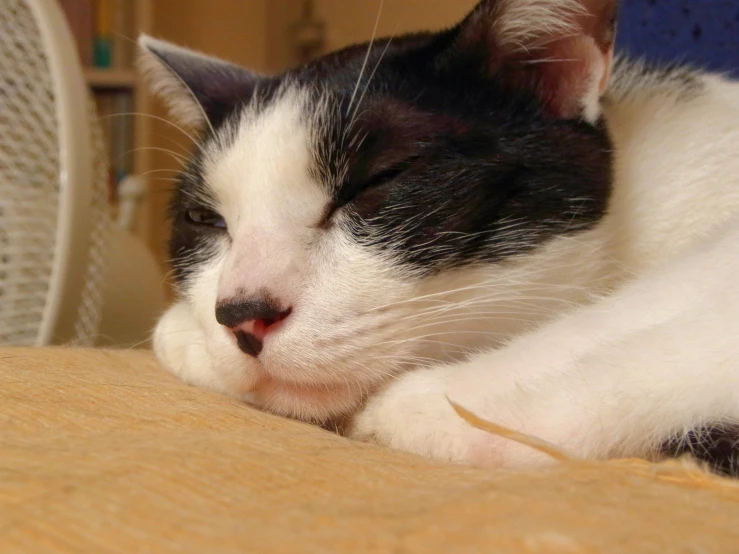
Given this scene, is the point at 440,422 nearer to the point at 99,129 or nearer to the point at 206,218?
the point at 206,218

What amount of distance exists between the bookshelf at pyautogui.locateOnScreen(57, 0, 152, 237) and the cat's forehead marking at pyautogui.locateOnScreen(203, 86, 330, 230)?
5.50ft

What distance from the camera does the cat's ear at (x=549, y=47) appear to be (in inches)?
29.4

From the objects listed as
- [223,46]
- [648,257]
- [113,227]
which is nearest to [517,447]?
[648,257]

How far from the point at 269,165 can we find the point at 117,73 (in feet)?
6.54

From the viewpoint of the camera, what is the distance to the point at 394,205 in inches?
26.5

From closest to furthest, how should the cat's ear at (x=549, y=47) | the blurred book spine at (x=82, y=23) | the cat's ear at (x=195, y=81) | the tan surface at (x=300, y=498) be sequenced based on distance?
the tan surface at (x=300, y=498) < the cat's ear at (x=549, y=47) < the cat's ear at (x=195, y=81) < the blurred book spine at (x=82, y=23)

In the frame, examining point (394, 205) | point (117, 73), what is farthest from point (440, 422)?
point (117, 73)

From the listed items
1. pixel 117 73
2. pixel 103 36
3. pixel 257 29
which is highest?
pixel 257 29

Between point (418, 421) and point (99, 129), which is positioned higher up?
point (99, 129)

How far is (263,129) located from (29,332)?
0.68 m

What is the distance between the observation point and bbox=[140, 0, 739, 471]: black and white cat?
1.57ft

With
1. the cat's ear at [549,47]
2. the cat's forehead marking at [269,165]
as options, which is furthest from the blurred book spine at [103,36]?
the cat's ear at [549,47]

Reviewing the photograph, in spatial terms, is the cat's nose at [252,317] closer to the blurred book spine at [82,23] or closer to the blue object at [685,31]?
the blue object at [685,31]

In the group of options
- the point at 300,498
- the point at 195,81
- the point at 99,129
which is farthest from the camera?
the point at 99,129
